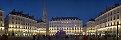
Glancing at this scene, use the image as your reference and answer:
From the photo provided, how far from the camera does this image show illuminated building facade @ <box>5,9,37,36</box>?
101 metres

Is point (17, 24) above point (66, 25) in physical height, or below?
above

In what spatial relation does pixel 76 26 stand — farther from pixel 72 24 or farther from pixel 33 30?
pixel 33 30

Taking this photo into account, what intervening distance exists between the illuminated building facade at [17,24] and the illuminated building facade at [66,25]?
3808 centimetres

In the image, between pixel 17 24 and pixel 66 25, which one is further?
pixel 66 25

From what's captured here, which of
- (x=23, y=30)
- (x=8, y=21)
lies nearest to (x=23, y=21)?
(x=23, y=30)

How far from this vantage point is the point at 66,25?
171 m

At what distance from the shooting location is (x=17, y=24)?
10875 centimetres

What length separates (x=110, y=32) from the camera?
84.2 m

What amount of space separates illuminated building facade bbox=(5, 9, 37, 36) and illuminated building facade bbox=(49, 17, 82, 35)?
38.1m

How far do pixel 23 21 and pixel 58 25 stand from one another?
56.8 m

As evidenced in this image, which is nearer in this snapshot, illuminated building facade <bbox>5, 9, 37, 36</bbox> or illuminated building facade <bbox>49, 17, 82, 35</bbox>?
illuminated building facade <bbox>5, 9, 37, 36</bbox>

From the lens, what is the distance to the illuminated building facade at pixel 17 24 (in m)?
101

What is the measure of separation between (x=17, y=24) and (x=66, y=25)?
220ft

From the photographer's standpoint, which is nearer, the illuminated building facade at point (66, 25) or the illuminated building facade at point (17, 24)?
the illuminated building facade at point (17, 24)
